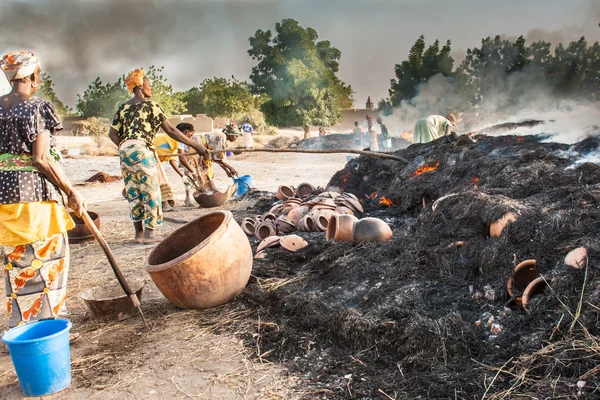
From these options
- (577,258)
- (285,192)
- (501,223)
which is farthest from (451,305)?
(285,192)

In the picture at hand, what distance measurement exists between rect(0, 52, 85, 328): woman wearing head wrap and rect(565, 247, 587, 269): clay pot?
3.33 m

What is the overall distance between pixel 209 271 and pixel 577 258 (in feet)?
8.49

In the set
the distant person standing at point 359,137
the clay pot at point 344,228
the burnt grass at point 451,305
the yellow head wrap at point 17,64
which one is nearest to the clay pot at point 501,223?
the burnt grass at point 451,305

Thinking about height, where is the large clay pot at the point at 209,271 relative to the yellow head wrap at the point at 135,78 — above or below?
below

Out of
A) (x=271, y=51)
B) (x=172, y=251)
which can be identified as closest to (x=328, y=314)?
(x=172, y=251)

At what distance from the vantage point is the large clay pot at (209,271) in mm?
3707

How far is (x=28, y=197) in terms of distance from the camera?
3297 millimetres

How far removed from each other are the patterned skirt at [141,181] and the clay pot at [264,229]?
131cm

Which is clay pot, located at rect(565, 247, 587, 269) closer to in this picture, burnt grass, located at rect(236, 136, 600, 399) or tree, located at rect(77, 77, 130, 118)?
burnt grass, located at rect(236, 136, 600, 399)

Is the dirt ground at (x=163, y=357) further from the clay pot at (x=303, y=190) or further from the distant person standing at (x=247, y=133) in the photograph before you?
the distant person standing at (x=247, y=133)

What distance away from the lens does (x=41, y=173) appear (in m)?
3.35

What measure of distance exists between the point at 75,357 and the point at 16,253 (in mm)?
832

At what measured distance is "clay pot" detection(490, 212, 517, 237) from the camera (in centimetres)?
392

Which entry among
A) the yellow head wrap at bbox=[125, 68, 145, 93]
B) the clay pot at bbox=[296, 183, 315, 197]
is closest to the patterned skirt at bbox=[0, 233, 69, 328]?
the yellow head wrap at bbox=[125, 68, 145, 93]
